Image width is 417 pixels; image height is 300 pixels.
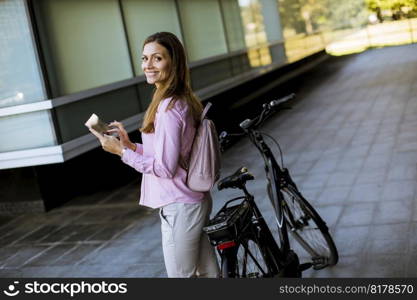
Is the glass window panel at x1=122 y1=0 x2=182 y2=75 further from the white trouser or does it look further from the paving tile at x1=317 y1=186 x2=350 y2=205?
the white trouser

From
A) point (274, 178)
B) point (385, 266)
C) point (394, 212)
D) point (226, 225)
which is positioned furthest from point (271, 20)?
point (226, 225)

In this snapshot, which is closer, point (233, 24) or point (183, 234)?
point (183, 234)

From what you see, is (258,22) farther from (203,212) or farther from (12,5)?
(203,212)

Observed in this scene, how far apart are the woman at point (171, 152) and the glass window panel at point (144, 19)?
6.89m

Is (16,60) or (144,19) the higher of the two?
(144,19)

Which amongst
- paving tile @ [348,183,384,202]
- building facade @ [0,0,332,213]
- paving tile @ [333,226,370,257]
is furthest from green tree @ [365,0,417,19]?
paving tile @ [333,226,370,257]

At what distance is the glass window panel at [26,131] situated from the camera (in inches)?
315

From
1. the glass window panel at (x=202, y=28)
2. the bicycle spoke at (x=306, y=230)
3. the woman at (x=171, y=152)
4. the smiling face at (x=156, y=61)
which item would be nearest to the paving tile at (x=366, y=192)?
the bicycle spoke at (x=306, y=230)

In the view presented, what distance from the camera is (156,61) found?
3195 mm

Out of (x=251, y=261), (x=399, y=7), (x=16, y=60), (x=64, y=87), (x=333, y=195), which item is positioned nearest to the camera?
(x=251, y=261)

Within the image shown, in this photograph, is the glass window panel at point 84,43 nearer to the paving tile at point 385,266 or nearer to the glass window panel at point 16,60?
the glass window panel at point 16,60

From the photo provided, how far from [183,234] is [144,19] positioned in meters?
7.79

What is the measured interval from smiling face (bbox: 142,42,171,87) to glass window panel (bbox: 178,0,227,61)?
9.07 metres

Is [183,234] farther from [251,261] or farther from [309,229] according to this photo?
[309,229]
